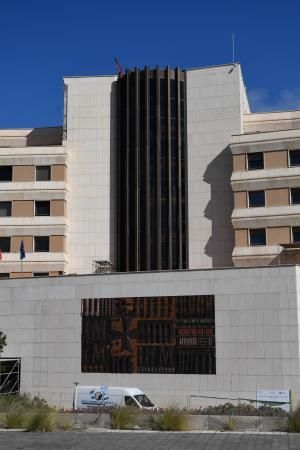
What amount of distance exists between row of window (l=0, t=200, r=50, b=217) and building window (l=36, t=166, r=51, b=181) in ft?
6.40

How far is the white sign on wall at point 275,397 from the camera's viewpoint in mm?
33056

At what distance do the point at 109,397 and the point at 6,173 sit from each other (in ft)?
84.9

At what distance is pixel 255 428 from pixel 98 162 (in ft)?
107

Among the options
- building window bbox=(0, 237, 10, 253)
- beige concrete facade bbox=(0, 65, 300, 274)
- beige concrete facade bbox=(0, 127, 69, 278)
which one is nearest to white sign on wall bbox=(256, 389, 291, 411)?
beige concrete facade bbox=(0, 65, 300, 274)

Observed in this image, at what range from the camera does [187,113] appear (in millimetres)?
53031

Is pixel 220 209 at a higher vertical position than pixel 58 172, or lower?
lower

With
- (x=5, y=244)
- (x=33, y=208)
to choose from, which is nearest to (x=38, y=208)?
(x=33, y=208)

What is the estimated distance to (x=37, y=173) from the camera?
5325cm

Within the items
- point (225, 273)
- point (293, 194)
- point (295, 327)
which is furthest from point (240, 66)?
point (295, 327)

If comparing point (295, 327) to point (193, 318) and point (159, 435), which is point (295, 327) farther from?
point (159, 435)

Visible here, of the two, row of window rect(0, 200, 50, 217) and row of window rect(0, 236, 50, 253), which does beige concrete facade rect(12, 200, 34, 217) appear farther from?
row of window rect(0, 236, 50, 253)

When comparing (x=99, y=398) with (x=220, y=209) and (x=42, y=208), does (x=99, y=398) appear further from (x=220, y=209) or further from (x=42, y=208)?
(x=42, y=208)

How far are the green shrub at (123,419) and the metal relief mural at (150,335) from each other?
11.5 meters

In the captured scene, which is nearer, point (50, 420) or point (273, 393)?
point (50, 420)
